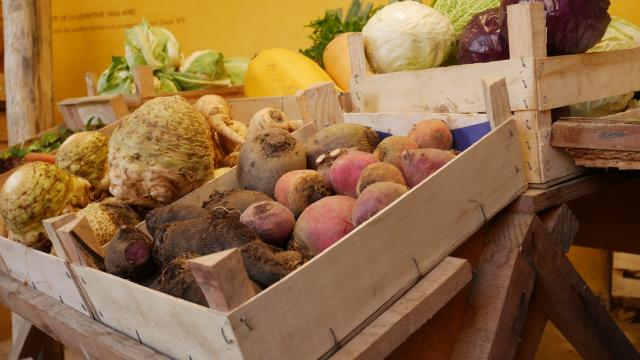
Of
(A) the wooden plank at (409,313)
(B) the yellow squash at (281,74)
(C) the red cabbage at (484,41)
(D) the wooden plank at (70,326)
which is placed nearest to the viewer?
(A) the wooden plank at (409,313)

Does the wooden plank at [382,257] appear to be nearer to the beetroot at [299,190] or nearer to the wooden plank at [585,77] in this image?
the wooden plank at [585,77]

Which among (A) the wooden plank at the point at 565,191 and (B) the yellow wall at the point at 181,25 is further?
(B) the yellow wall at the point at 181,25

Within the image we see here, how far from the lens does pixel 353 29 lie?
278 centimetres

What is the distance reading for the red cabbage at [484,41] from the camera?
1437mm

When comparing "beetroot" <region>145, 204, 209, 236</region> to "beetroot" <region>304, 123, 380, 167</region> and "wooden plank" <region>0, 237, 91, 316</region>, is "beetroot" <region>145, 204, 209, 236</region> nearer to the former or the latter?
"wooden plank" <region>0, 237, 91, 316</region>

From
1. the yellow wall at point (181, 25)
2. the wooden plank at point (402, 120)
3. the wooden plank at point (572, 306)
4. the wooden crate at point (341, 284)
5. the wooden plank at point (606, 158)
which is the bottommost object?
the wooden plank at point (572, 306)

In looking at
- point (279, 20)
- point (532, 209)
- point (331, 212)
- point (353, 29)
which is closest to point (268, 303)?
point (331, 212)

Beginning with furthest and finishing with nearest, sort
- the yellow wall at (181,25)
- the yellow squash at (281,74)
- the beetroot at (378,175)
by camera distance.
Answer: the yellow wall at (181,25)
the yellow squash at (281,74)
the beetroot at (378,175)

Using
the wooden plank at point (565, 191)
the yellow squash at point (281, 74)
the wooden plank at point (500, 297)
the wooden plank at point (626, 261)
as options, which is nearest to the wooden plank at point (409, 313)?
the wooden plank at point (500, 297)

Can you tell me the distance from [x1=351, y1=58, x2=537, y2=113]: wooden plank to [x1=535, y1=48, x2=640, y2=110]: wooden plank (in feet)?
0.13

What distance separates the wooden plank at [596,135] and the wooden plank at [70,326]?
928 millimetres

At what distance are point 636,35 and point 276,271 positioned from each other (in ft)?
4.20

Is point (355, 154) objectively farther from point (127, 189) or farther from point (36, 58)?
point (36, 58)

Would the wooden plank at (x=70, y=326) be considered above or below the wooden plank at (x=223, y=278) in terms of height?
below
